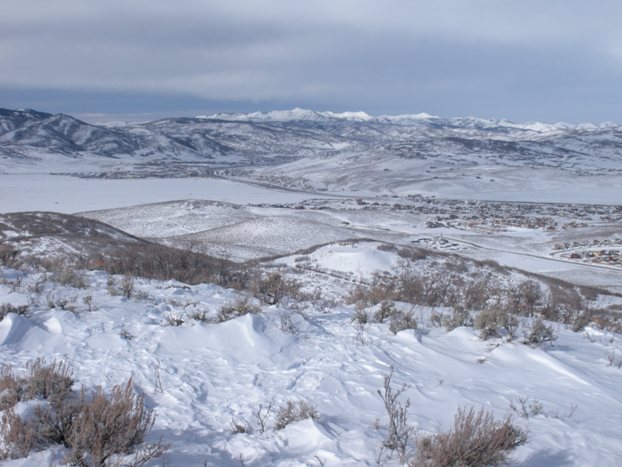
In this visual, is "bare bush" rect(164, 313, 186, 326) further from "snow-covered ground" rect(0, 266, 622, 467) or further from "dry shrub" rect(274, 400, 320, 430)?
"dry shrub" rect(274, 400, 320, 430)

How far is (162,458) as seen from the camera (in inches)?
131

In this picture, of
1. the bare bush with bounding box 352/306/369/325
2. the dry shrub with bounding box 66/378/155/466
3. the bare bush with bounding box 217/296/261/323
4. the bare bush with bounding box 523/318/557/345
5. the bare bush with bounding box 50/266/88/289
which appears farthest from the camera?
the bare bush with bounding box 50/266/88/289

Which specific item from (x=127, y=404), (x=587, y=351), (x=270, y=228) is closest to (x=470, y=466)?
(x=127, y=404)

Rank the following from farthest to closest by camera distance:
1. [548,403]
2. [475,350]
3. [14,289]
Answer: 1. [14,289]
2. [475,350]
3. [548,403]

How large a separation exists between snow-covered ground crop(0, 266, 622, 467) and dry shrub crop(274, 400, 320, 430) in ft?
0.25

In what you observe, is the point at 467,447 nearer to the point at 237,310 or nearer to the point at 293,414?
the point at 293,414

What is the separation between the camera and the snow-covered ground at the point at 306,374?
368cm

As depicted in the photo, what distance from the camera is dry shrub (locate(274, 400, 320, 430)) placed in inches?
156

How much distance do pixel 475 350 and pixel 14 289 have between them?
659cm

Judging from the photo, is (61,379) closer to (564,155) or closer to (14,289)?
(14,289)

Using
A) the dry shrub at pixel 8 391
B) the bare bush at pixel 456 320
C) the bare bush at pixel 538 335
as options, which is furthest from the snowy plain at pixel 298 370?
the dry shrub at pixel 8 391

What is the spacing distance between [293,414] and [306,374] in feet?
3.53

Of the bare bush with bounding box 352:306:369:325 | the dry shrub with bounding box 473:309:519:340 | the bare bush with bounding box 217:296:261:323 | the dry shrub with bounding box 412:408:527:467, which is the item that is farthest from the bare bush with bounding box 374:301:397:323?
the dry shrub with bounding box 412:408:527:467

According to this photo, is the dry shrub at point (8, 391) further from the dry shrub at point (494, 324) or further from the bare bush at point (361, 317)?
the dry shrub at point (494, 324)
